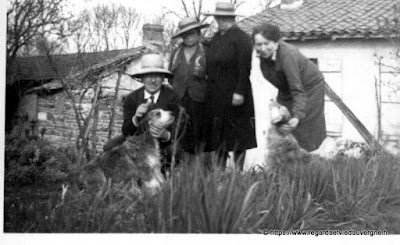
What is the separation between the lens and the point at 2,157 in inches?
189

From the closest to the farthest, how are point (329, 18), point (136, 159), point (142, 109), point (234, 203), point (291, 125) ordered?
point (234, 203) → point (136, 159) → point (142, 109) → point (291, 125) → point (329, 18)

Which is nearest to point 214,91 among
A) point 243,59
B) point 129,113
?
point 243,59

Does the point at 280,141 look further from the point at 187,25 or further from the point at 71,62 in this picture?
the point at 71,62

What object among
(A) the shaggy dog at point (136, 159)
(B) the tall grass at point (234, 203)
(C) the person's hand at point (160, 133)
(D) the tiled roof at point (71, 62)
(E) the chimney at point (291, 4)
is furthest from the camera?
(E) the chimney at point (291, 4)

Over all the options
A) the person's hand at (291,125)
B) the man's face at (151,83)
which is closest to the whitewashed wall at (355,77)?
the person's hand at (291,125)

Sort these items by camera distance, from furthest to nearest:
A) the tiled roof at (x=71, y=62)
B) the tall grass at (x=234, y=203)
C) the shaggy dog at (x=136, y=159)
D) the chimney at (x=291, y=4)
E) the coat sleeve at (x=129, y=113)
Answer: the chimney at (x=291, y=4)
the tiled roof at (x=71, y=62)
the coat sleeve at (x=129, y=113)
the shaggy dog at (x=136, y=159)
the tall grass at (x=234, y=203)

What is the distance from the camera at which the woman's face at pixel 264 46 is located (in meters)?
5.27

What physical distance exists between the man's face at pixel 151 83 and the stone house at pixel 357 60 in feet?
4.21

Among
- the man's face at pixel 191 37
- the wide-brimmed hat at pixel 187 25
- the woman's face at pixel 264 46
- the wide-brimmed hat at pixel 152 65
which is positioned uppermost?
the wide-brimmed hat at pixel 187 25

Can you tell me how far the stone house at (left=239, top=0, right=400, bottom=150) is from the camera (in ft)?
17.6

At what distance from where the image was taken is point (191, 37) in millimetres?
5305

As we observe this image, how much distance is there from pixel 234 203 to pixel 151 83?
5.83 ft

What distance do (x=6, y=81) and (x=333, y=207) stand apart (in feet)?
11.8

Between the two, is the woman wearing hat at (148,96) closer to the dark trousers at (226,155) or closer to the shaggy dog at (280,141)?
the dark trousers at (226,155)
